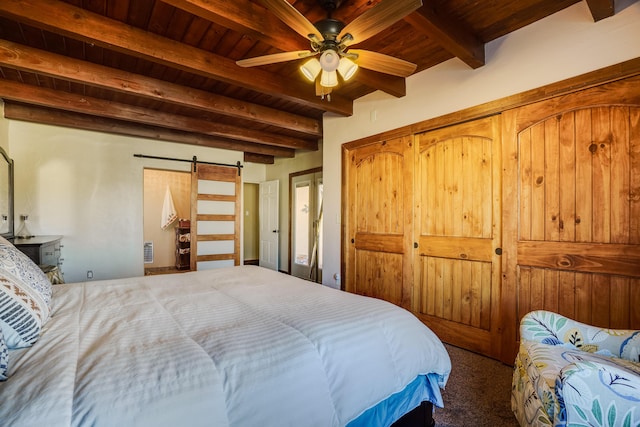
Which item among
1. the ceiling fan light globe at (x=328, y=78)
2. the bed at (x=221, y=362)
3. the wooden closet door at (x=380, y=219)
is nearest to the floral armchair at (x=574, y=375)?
the bed at (x=221, y=362)

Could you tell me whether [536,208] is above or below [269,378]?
above

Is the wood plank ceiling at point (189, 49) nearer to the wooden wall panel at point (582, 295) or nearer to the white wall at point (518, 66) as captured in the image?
the white wall at point (518, 66)

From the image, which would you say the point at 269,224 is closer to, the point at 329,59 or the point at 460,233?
the point at 460,233

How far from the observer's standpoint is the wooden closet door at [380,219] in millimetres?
3262

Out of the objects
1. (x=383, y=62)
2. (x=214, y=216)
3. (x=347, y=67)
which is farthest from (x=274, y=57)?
(x=214, y=216)

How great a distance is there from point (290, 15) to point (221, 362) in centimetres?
176

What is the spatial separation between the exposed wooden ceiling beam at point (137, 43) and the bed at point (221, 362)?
174 cm

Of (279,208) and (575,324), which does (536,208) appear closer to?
(575,324)

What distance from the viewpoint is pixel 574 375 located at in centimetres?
109

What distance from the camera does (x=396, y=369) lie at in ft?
4.51

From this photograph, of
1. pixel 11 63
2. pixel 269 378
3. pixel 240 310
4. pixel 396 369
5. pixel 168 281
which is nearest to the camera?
pixel 269 378

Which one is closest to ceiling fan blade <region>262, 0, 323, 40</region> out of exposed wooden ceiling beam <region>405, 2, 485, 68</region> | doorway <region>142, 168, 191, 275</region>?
exposed wooden ceiling beam <region>405, 2, 485, 68</region>

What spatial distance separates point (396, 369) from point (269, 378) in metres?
0.63

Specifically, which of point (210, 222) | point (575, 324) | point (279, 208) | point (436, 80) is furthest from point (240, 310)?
point (279, 208)
